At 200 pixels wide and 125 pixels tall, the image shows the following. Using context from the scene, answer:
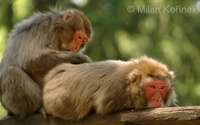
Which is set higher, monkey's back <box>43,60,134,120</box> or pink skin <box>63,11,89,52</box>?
pink skin <box>63,11,89,52</box>

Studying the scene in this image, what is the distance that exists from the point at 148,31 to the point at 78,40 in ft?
19.1

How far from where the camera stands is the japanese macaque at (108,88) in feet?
18.0

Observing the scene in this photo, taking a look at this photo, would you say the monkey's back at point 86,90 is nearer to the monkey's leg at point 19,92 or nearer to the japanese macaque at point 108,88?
the japanese macaque at point 108,88

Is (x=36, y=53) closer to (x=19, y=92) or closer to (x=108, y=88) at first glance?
(x=19, y=92)

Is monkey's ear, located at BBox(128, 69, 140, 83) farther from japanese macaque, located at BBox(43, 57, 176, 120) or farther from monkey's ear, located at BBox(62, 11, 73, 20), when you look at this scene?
monkey's ear, located at BBox(62, 11, 73, 20)

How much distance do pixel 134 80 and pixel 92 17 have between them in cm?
695

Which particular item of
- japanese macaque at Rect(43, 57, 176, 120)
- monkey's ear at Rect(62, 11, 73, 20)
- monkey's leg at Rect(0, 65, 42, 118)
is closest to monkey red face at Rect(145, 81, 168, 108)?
japanese macaque at Rect(43, 57, 176, 120)

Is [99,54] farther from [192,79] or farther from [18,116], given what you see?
[18,116]

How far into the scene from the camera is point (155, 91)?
5.51m

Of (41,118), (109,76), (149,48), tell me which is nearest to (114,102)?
(109,76)

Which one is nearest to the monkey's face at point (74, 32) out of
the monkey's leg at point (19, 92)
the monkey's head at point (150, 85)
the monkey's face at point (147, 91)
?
the monkey's leg at point (19, 92)

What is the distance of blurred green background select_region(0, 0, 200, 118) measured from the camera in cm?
1195

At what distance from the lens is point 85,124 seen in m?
5.62

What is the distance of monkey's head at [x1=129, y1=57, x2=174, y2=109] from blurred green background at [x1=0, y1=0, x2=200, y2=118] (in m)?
6.07
